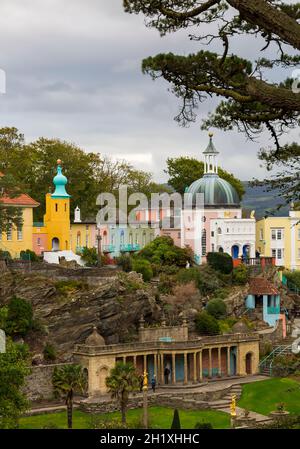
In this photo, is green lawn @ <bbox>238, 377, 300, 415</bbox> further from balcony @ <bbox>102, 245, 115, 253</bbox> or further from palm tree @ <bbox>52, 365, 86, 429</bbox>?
balcony @ <bbox>102, 245, 115, 253</bbox>

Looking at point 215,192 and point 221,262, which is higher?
point 215,192

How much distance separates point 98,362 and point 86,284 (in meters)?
5.31

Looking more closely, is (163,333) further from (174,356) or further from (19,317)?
(19,317)

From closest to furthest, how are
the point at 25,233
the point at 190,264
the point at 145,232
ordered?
the point at 25,233
the point at 190,264
the point at 145,232

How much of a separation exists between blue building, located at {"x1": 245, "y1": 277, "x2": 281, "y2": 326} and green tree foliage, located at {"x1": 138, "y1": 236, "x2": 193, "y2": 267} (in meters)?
4.68

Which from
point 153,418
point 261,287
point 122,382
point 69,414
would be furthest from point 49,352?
point 261,287

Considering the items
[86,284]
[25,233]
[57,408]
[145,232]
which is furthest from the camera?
[145,232]

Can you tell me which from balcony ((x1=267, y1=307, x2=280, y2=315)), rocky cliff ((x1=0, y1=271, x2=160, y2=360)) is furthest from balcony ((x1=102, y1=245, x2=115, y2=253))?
balcony ((x1=267, y1=307, x2=280, y2=315))

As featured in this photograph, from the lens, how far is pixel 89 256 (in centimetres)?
6100

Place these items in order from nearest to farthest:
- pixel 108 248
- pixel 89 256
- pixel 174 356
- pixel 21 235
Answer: pixel 174 356 < pixel 21 235 < pixel 89 256 < pixel 108 248

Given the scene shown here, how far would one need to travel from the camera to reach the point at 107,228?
68.4m

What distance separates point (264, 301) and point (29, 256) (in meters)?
16.6
